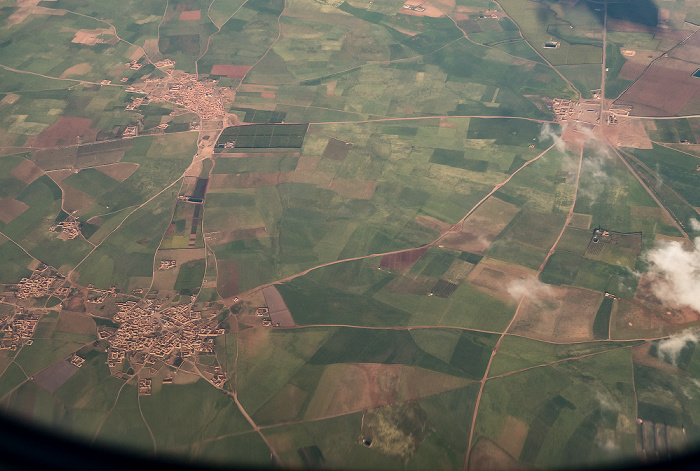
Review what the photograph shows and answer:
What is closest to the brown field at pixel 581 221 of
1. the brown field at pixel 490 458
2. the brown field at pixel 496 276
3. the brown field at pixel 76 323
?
the brown field at pixel 496 276

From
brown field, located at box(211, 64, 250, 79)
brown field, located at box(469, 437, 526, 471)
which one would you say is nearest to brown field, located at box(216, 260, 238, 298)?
brown field, located at box(469, 437, 526, 471)

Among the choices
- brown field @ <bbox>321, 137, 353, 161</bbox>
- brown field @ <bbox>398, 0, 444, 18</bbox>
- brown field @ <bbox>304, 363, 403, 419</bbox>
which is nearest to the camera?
brown field @ <bbox>304, 363, 403, 419</bbox>

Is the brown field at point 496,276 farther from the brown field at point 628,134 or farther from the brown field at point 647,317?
the brown field at point 628,134

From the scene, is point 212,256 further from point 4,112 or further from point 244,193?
point 4,112

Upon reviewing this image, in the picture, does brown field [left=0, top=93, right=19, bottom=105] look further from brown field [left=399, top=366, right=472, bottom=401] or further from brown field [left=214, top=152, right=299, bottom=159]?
brown field [left=399, top=366, right=472, bottom=401]

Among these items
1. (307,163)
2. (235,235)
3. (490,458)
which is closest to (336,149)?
(307,163)

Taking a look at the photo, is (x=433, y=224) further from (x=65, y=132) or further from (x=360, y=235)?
(x=65, y=132)

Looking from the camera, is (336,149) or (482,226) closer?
(482,226)
